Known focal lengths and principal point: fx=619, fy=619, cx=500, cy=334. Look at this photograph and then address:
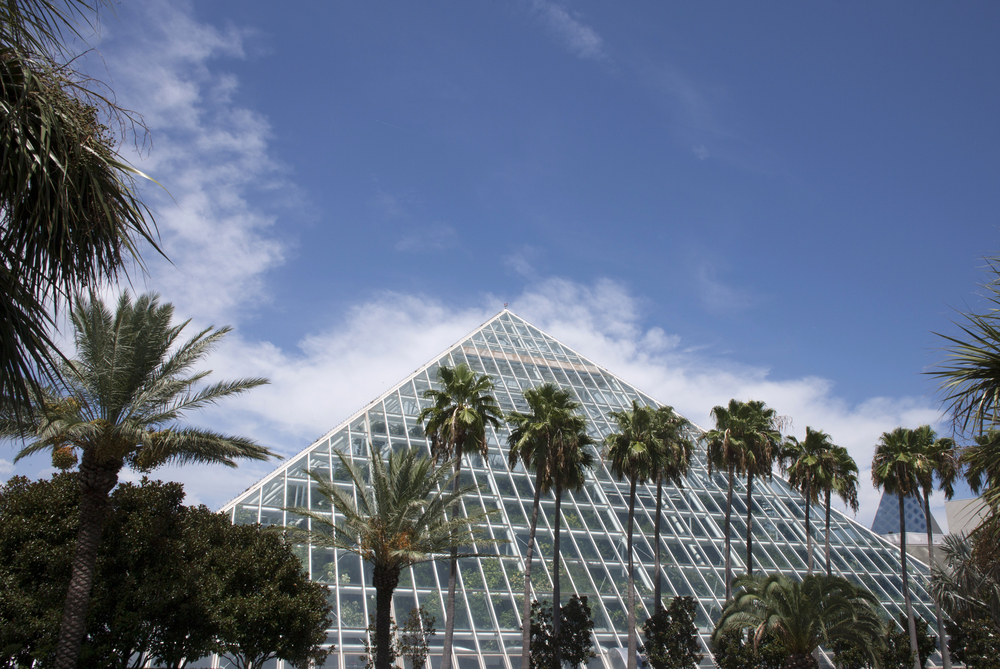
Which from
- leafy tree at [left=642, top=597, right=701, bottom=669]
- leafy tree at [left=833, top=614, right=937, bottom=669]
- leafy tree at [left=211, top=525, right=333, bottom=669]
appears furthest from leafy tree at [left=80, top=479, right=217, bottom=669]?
leafy tree at [left=833, top=614, right=937, bottom=669]

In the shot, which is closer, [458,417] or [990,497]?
[990,497]

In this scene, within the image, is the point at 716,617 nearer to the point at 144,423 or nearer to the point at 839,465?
the point at 839,465

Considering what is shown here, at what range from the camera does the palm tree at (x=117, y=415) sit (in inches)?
514

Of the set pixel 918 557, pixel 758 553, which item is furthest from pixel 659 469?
pixel 918 557

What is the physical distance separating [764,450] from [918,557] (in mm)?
25328

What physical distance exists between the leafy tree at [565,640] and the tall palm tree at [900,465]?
60.2 feet

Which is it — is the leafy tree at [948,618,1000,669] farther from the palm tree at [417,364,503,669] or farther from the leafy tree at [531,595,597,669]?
the palm tree at [417,364,503,669]

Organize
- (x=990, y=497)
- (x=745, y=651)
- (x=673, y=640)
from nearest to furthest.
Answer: (x=990, y=497) < (x=745, y=651) < (x=673, y=640)

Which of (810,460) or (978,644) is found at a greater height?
(810,460)

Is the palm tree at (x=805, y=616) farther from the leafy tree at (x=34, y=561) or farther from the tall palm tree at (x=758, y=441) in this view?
the leafy tree at (x=34, y=561)

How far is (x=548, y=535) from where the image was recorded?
31281mm

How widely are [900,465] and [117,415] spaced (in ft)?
112

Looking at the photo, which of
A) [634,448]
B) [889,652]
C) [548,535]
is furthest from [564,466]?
[889,652]

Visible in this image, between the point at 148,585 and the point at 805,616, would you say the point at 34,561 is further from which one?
the point at 805,616
